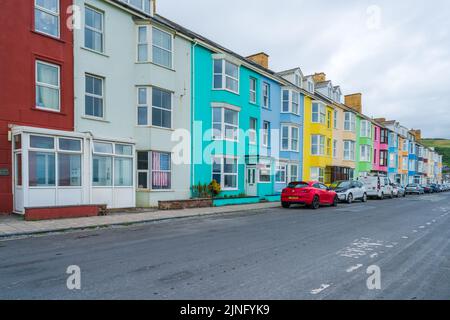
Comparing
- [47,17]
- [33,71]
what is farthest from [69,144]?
[47,17]

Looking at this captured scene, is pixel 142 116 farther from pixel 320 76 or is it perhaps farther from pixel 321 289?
pixel 320 76

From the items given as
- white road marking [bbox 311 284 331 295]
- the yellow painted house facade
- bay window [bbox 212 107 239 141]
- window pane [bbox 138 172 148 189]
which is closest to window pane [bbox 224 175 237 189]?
bay window [bbox 212 107 239 141]

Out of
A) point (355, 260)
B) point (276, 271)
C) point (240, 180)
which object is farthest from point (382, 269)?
point (240, 180)

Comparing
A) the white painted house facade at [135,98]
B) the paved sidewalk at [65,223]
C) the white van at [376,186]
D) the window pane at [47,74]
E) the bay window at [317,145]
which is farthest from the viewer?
the bay window at [317,145]

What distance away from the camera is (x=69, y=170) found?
13625 millimetres

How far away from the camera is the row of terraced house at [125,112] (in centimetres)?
1262

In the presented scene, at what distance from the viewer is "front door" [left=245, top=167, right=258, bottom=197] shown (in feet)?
77.6

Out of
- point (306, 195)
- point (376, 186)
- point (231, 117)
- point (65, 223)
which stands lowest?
point (376, 186)

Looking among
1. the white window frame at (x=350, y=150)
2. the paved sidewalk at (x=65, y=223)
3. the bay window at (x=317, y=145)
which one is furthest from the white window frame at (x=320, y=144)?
the paved sidewalk at (x=65, y=223)

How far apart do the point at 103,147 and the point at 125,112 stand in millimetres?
2434

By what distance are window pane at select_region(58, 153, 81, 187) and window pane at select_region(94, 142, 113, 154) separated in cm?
104

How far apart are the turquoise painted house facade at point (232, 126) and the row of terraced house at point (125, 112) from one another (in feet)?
0.25

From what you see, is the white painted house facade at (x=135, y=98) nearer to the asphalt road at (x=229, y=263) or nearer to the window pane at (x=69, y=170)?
the window pane at (x=69, y=170)
